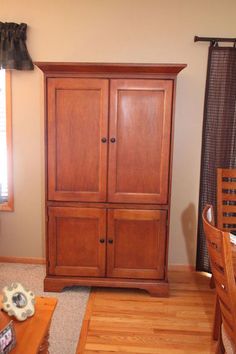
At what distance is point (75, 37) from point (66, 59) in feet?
0.66

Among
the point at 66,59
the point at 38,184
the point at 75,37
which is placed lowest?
the point at 38,184

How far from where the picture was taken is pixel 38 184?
9.80ft

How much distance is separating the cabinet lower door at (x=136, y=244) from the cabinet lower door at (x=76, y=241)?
3.1 inches

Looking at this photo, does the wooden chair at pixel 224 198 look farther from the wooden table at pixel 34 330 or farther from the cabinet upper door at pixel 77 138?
the wooden table at pixel 34 330

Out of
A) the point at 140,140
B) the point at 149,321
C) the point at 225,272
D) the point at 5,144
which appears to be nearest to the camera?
the point at 225,272

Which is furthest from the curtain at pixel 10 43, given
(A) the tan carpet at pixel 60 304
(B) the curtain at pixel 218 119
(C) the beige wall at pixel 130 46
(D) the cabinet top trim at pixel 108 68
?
(A) the tan carpet at pixel 60 304

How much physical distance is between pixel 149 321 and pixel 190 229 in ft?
3.35

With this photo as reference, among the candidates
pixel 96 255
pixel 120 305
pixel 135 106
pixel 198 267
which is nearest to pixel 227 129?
pixel 135 106

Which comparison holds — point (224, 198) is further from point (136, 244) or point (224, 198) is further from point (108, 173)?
point (108, 173)

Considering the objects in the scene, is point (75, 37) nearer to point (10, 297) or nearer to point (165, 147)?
point (165, 147)

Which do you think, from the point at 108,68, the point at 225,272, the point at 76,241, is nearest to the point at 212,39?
the point at 108,68

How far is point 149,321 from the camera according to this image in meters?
2.23

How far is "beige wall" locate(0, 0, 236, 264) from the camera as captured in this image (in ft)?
8.87

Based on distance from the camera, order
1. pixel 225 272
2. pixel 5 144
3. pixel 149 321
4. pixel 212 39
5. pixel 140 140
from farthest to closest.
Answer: pixel 5 144 → pixel 212 39 → pixel 140 140 → pixel 149 321 → pixel 225 272
